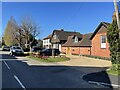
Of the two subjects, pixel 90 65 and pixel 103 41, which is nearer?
pixel 90 65

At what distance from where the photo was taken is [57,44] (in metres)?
62.9

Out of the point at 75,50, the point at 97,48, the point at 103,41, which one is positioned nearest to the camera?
the point at 103,41

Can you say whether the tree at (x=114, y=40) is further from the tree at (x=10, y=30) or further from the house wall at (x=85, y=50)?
the tree at (x=10, y=30)

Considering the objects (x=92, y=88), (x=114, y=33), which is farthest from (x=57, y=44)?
(x=92, y=88)

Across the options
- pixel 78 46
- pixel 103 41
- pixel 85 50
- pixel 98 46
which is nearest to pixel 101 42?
pixel 103 41

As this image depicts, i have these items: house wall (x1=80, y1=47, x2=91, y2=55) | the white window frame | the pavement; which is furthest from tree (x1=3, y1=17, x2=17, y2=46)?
the pavement

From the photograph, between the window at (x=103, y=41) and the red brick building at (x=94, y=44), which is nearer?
the red brick building at (x=94, y=44)

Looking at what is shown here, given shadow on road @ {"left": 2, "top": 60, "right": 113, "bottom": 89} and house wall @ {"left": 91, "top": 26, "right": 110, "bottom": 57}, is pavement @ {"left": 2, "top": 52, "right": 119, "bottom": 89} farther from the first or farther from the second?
house wall @ {"left": 91, "top": 26, "right": 110, "bottom": 57}

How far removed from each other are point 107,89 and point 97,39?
2834cm

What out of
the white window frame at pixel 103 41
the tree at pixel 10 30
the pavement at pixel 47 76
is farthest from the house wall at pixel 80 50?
the tree at pixel 10 30

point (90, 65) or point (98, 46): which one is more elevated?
point (98, 46)

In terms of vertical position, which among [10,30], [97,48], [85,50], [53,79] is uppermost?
[10,30]

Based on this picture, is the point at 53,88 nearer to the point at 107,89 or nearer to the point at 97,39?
the point at 107,89

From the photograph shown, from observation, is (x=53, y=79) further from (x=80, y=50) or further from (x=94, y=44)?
(x=80, y=50)
